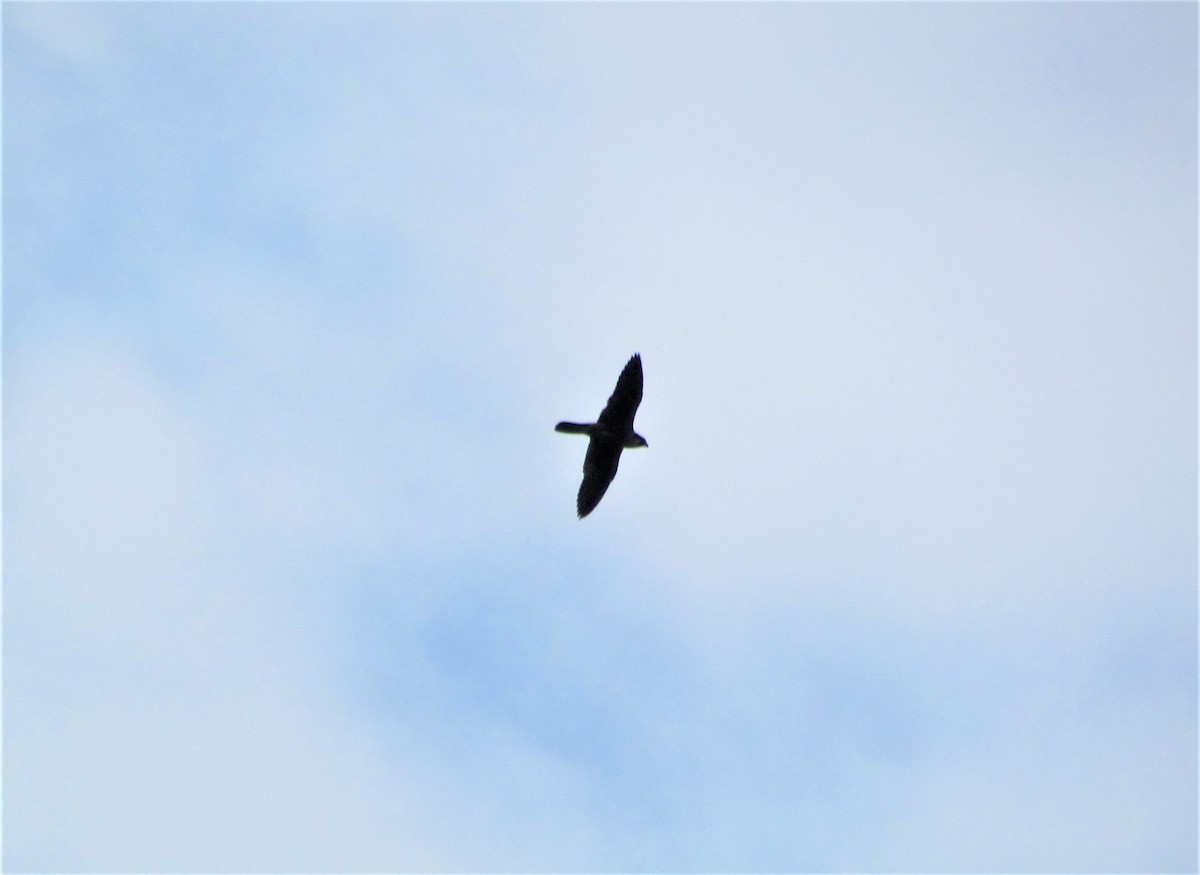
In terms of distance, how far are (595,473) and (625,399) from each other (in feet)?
8.98

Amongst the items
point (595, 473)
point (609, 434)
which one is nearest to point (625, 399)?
point (609, 434)

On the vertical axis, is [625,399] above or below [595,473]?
above

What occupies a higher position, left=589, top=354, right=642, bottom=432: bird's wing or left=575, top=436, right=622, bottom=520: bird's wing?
left=589, top=354, right=642, bottom=432: bird's wing

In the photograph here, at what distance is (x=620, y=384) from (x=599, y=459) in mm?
2605

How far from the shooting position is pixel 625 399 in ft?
149

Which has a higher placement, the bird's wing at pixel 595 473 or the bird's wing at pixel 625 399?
the bird's wing at pixel 625 399

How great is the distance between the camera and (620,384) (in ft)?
150

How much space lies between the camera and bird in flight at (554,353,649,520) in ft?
149

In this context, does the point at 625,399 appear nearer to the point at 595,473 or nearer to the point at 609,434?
the point at 609,434

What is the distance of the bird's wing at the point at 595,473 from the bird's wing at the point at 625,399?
0.89 meters

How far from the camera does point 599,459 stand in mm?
46094

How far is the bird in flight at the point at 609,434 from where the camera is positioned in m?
45.3

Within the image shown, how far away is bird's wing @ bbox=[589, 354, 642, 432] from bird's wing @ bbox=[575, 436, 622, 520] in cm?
89

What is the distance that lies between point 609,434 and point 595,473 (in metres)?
1.56
